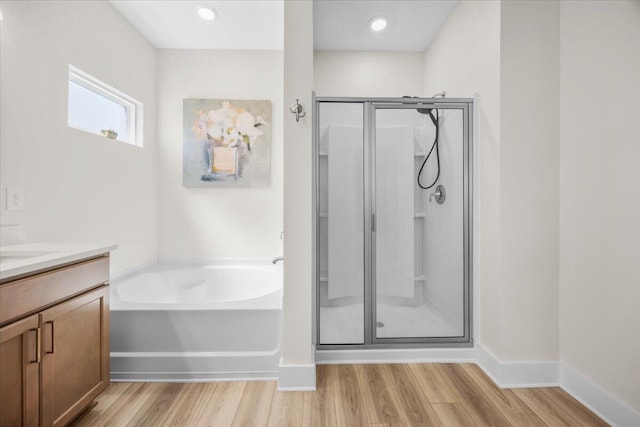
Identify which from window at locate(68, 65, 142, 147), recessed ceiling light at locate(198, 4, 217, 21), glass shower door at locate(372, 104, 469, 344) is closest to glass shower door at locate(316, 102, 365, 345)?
glass shower door at locate(372, 104, 469, 344)

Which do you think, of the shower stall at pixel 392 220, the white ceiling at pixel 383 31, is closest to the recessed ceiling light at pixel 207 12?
the white ceiling at pixel 383 31

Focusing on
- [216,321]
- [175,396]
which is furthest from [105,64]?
[175,396]

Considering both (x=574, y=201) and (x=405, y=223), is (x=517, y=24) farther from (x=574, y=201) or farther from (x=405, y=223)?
(x=405, y=223)

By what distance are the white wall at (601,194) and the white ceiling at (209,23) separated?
6.62 ft

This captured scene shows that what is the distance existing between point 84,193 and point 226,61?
67.8 inches

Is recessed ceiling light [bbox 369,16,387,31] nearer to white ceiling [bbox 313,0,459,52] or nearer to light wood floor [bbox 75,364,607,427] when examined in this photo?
white ceiling [bbox 313,0,459,52]

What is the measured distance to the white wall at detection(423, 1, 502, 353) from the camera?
1945 millimetres

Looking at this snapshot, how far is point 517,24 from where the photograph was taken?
1.90 meters

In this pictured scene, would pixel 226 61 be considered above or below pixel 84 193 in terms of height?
above

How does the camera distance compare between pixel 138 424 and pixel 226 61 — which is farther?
pixel 226 61

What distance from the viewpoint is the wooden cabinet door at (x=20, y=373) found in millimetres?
1118

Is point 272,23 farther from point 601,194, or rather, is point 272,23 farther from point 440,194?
point 601,194

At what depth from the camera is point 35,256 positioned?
60.1 inches

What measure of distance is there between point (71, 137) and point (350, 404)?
2.39 meters
